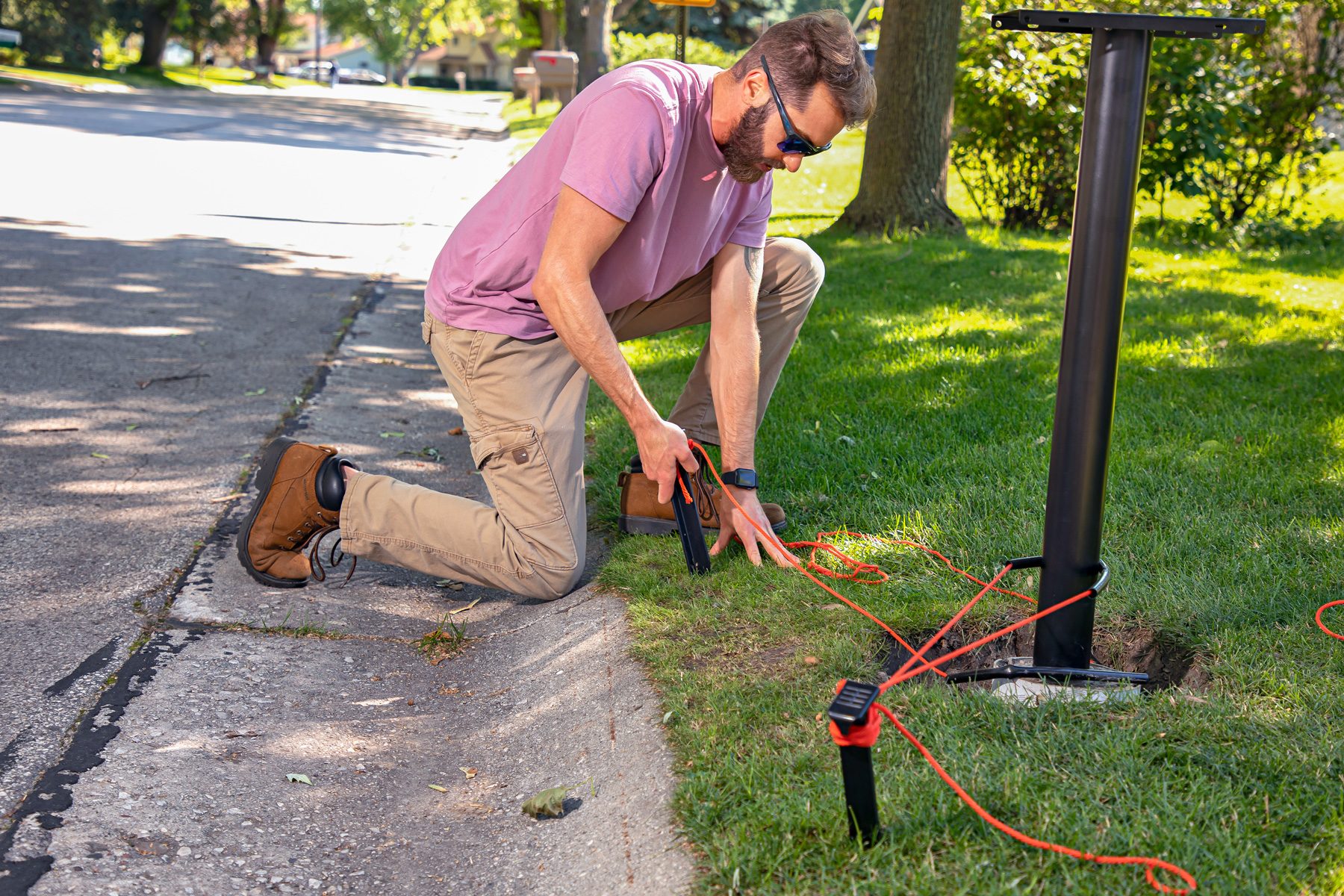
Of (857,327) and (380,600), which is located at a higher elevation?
(857,327)

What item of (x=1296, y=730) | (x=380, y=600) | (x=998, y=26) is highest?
(x=998, y=26)

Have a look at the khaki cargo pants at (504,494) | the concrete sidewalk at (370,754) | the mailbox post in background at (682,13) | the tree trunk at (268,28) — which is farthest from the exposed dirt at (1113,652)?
the tree trunk at (268,28)

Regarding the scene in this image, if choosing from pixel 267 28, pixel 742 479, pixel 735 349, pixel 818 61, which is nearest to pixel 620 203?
pixel 818 61

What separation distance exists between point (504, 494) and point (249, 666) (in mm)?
781

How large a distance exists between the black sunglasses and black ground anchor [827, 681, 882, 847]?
1.51 meters

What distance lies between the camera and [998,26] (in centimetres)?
224

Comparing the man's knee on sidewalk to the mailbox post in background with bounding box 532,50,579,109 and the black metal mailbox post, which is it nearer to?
the black metal mailbox post

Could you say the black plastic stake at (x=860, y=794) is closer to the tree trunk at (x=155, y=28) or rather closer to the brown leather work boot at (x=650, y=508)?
the brown leather work boot at (x=650, y=508)

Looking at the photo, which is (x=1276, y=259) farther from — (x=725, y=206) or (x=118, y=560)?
(x=118, y=560)

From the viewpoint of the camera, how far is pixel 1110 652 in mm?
2867

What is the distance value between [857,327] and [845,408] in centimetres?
142

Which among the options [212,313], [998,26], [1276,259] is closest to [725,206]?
[998,26]

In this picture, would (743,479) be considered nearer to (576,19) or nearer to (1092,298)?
(1092,298)

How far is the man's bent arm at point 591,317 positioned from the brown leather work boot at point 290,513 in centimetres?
84
